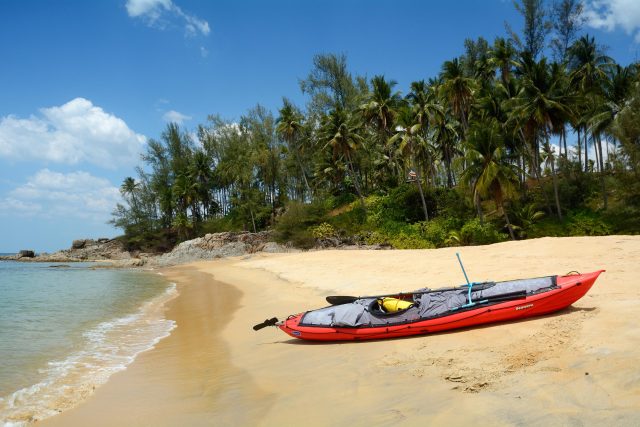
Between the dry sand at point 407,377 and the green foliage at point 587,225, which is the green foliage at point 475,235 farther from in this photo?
the dry sand at point 407,377

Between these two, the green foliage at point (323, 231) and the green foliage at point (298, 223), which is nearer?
the green foliage at point (323, 231)

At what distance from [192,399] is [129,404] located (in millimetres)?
891

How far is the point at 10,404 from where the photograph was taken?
5922 millimetres

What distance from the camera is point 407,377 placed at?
214 inches

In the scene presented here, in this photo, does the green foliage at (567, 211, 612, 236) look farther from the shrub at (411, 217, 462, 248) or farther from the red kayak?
the red kayak

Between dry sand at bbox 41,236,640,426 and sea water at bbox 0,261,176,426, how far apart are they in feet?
1.62

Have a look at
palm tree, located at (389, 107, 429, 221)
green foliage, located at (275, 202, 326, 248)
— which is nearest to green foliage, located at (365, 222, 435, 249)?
palm tree, located at (389, 107, 429, 221)

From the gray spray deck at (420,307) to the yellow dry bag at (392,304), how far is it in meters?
0.19

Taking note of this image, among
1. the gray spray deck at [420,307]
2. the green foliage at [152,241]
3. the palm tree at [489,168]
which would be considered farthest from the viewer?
the green foliage at [152,241]

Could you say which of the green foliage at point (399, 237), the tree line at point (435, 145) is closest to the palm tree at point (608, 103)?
the tree line at point (435, 145)

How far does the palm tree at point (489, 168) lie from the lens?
24.3 meters

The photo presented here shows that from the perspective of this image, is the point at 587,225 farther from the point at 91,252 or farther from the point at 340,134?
the point at 91,252

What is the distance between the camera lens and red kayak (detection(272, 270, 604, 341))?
22.0ft

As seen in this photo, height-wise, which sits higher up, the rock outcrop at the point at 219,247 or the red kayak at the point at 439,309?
the rock outcrop at the point at 219,247
